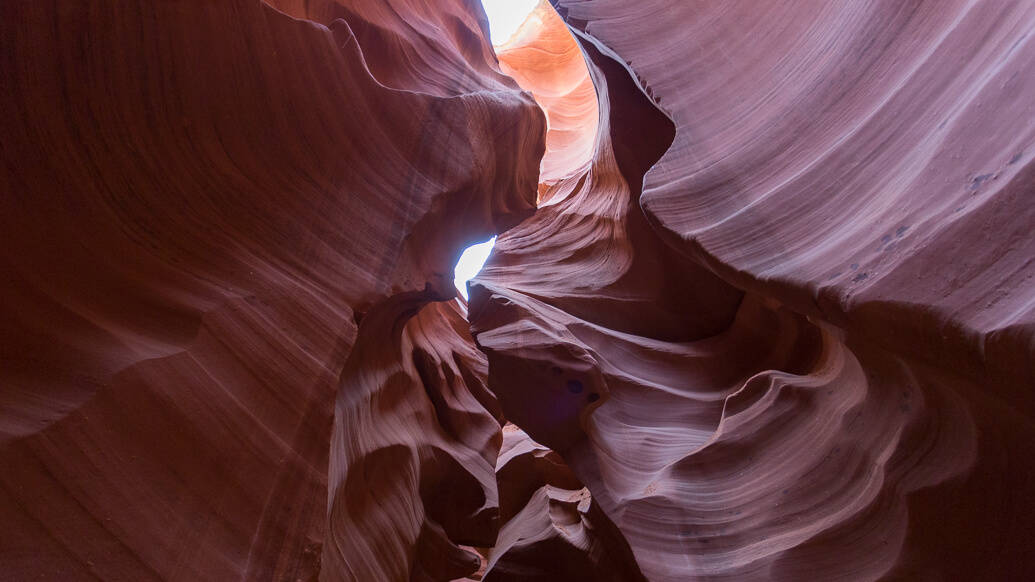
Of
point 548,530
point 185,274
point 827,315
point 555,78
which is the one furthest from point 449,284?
point 555,78

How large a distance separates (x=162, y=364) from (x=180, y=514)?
0.55 m

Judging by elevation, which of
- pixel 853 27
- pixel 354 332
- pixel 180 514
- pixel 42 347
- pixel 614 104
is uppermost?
pixel 614 104

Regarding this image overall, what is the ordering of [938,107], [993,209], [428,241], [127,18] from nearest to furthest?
[993,209] → [938,107] → [127,18] → [428,241]

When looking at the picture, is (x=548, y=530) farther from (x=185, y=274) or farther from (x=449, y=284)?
(x=185, y=274)

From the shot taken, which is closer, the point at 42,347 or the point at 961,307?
the point at 961,307

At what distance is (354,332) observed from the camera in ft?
10.1

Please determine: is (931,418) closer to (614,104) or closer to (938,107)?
(938,107)

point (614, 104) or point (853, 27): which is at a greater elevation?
point (614, 104)

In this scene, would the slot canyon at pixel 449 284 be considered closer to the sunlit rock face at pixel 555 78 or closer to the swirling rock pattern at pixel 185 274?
the swirling rock pattern at pixel 185 274

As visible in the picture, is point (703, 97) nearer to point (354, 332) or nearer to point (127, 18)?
point (354, 332)

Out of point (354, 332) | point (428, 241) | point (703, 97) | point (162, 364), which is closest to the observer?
point (162, 364)

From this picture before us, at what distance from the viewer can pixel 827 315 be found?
2070 mm

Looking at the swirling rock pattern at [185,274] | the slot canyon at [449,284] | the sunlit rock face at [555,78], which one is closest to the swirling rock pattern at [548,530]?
the slot canyon at [449,284]

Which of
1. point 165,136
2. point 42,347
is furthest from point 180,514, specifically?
point 165,136
